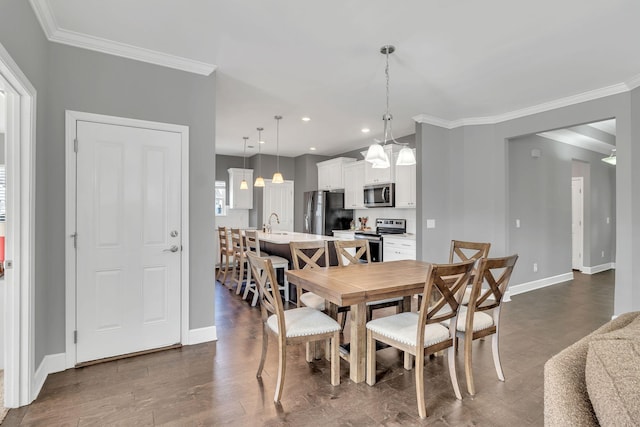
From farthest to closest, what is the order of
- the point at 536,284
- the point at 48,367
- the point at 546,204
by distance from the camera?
the point at 546,204 < the point at 536,284 < the point at 48,367

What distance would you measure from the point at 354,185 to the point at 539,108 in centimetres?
335

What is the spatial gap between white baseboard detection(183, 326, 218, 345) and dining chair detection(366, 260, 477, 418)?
1.57 meters

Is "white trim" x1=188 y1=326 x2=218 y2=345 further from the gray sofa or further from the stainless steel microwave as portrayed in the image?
the stainless steel microwave

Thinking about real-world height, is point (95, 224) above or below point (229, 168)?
below

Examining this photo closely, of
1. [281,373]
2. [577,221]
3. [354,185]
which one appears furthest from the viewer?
Answer: [577,221]

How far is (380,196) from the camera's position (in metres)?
5.97

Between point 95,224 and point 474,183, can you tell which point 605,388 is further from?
point 474,183

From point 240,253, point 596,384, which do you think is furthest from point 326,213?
point 596,384

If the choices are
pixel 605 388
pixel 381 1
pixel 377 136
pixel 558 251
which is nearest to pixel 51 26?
pixel 381 1

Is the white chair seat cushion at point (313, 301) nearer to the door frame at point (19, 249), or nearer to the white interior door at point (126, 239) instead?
the white interior door at point (126, 239)

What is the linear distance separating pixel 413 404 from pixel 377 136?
4792 mm

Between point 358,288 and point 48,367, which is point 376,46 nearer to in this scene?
point 358,288

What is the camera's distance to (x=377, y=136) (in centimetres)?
609

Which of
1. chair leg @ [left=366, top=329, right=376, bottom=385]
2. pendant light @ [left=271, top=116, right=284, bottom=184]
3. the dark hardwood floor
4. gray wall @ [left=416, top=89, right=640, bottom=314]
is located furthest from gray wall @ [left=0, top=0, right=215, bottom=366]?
gray wall @ [left=416, top=89, right=640, bottom=314]
